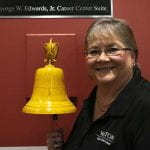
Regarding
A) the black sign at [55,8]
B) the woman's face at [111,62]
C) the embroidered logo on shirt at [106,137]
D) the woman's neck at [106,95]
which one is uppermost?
the black sign at [55,8]

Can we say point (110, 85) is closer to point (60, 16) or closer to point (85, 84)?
point (85, 84)

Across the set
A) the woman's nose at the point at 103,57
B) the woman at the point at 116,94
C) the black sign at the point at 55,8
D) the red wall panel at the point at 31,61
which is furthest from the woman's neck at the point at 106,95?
the black sign at the point at 55,8

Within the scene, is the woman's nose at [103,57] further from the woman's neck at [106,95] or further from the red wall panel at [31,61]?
the red wall panel at [31,61]

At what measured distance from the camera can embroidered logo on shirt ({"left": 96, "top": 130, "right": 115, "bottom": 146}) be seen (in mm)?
1168

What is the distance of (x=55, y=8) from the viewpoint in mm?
1588

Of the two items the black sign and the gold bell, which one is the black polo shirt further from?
the black sign

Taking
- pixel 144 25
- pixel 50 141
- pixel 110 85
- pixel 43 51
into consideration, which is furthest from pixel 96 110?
pixel 144 25

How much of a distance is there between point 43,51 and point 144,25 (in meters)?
0.49

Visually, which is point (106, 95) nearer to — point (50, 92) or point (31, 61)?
point (50, 92)

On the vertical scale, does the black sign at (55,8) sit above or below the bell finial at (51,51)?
above

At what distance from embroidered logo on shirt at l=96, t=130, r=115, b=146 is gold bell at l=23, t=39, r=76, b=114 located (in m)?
0.20

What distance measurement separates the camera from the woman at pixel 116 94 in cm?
112

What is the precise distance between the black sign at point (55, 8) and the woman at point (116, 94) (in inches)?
12.6

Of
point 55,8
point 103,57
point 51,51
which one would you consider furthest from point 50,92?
point 55,8
